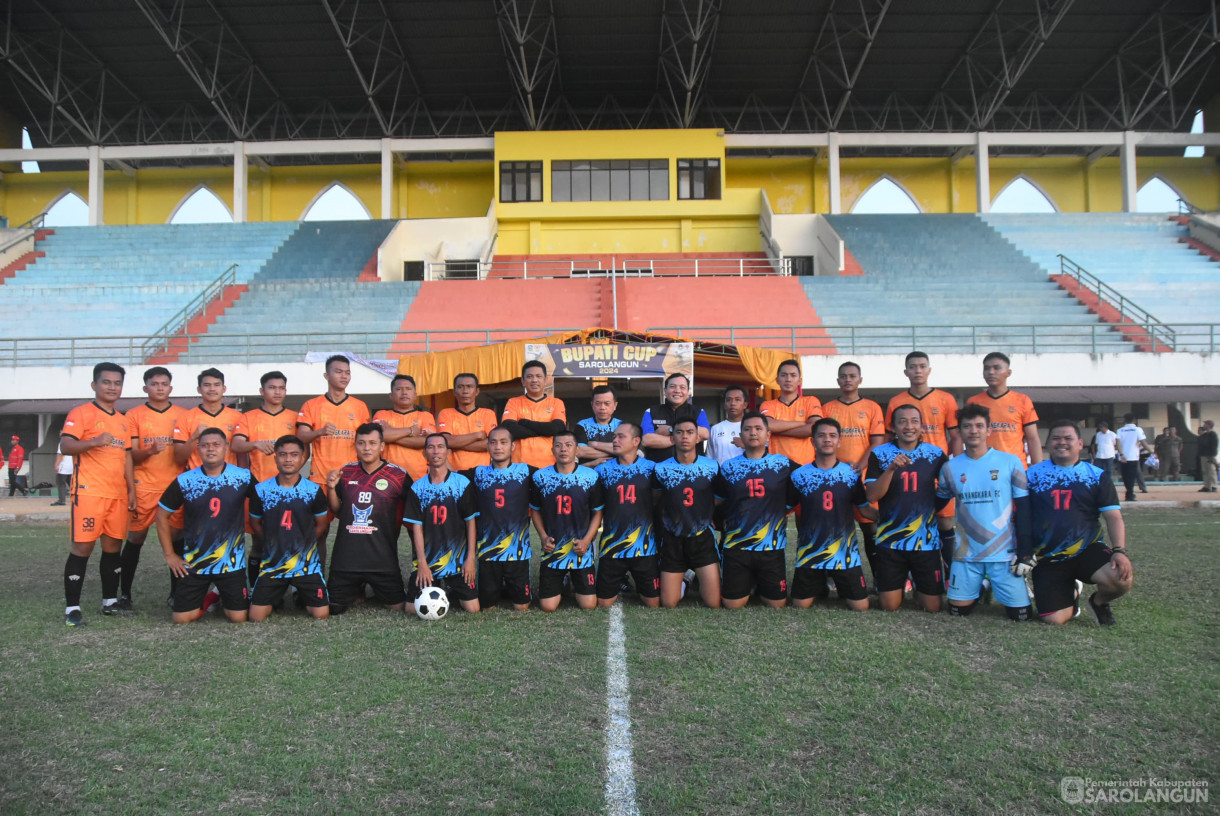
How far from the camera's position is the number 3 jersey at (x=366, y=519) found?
6137mm

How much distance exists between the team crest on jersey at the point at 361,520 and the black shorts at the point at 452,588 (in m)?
0.51

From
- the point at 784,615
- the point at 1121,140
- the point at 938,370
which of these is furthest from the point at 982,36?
the point at 784,615

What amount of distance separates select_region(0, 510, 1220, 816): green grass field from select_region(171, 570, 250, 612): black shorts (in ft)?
0.53

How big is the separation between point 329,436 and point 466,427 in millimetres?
1146

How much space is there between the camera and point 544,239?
98.8 feet

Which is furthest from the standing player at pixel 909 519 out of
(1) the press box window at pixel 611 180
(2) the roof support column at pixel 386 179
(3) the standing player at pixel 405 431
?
(2) the roof support column at pixel 386 179

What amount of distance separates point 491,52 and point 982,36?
56.5ft

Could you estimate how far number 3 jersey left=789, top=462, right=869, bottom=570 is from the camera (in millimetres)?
6043

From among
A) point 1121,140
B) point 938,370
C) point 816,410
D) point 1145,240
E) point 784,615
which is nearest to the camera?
point 784,615

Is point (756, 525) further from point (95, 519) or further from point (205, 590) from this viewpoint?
point (95, 519)

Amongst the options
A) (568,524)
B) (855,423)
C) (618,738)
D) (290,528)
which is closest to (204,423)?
(290,528)

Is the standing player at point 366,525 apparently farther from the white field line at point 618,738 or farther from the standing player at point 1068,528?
the standing player at point 1068,528

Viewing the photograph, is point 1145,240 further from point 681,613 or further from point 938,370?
point 681,613

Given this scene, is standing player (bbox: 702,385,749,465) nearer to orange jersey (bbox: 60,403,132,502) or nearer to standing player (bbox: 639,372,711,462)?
standing player (bbox: 639,372,711,462)
